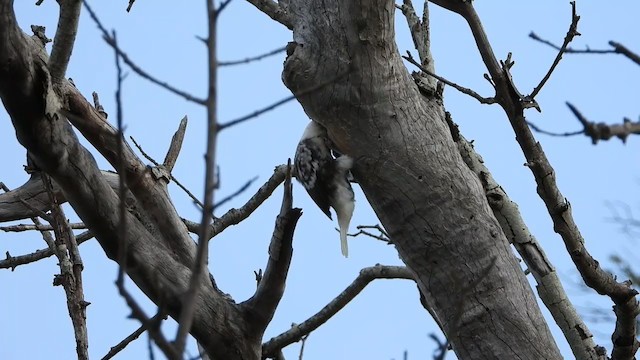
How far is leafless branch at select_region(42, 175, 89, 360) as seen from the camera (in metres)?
3.06

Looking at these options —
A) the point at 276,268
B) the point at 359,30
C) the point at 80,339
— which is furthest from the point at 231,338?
the point at 359,30

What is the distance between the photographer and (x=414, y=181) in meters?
2.82

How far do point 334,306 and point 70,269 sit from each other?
1.19 metres

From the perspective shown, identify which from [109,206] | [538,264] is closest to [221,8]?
[109,206]

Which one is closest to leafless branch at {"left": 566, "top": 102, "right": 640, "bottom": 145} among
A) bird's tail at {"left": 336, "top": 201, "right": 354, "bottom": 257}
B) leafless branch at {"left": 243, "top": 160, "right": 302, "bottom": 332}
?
leafless branch at {"left": 243, "top": 160, "right": 302, "bottom": 332}

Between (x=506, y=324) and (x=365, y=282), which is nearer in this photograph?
(x=506, y=324)

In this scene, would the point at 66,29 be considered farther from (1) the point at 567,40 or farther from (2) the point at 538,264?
(2) the point at 538,264

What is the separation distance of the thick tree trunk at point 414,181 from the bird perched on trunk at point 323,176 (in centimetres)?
58

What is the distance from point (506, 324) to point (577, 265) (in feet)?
1.91

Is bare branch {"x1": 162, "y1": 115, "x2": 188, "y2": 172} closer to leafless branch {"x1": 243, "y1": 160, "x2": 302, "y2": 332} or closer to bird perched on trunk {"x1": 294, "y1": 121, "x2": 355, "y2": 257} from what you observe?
bird perched on trunk {"x1": 294, "y1": 121, "x2": 355, "y2": 257}

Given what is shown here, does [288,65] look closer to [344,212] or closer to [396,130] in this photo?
[396,130]

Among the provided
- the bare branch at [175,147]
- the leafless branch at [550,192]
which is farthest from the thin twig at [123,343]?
the leafless branch at [550,192]

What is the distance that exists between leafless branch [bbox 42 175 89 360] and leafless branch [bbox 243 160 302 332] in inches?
29.9

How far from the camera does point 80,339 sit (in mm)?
3002
